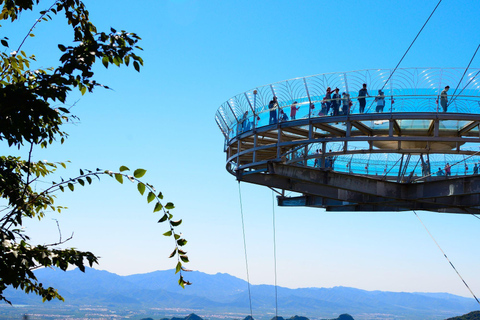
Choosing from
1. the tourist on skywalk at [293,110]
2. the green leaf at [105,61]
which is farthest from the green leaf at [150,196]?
the tourist on skywalk at [293,110]

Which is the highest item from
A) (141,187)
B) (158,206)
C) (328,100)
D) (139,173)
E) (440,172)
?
(328,100)

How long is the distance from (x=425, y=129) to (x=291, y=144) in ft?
18.9

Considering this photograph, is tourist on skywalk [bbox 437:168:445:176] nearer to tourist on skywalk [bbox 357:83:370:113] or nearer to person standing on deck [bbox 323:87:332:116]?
tourist on skywalk [bbox 357:83:370:113]

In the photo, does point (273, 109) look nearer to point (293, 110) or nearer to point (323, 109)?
point (293, 110)

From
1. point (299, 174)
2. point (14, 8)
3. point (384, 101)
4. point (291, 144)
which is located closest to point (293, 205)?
point (299, 174)

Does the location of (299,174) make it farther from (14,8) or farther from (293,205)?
(14,8)

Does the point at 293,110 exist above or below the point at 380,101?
above

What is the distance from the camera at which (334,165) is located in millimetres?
29641

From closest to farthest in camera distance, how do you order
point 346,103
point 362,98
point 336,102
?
point 362,98, point 346,103, point 336,102

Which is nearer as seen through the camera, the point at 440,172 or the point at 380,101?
the point at 380,101

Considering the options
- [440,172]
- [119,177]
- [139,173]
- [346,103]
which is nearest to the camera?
[139,173]

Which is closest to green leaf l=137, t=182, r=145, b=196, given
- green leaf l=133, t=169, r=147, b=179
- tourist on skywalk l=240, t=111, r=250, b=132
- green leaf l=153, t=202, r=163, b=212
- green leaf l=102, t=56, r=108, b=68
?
green leaf l=133, t=169, r=147, b=179

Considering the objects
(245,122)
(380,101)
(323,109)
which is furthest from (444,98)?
(245,122)

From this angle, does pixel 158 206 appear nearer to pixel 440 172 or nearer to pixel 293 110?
pixel 293 110
